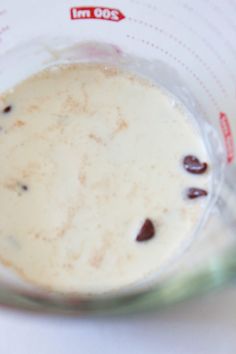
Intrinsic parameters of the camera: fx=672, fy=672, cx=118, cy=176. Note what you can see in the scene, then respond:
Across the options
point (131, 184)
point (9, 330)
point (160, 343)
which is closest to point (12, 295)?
point (9, 330)

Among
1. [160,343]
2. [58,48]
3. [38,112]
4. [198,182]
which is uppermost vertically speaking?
[58,48]

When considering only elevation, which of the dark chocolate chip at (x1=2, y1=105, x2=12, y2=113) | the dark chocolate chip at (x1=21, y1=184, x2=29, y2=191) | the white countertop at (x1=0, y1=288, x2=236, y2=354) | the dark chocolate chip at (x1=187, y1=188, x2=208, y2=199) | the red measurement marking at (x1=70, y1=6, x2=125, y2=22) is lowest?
the white countertop at (x1=0, y1=288, x2=236, y2=354)

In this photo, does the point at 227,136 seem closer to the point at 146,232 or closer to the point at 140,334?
the point at 146,232

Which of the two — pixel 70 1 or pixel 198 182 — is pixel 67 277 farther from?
pixel 70 1

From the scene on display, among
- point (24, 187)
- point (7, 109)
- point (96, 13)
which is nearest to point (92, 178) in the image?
point (24, 187)

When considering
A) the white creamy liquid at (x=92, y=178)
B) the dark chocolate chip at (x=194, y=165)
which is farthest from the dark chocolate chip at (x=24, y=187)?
the dark chocolate chip at (x=194, y=165)

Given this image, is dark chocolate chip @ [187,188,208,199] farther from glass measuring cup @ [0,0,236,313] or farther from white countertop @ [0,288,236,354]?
white countertop @ [0,288,236,354]

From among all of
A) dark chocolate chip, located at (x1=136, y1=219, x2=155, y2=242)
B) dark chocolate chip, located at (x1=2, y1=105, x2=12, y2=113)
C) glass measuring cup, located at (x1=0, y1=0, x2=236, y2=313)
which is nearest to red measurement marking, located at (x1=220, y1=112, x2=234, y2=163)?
glass measuring cup, located at (x1=0, y1=0, x2=236, y2=313)
